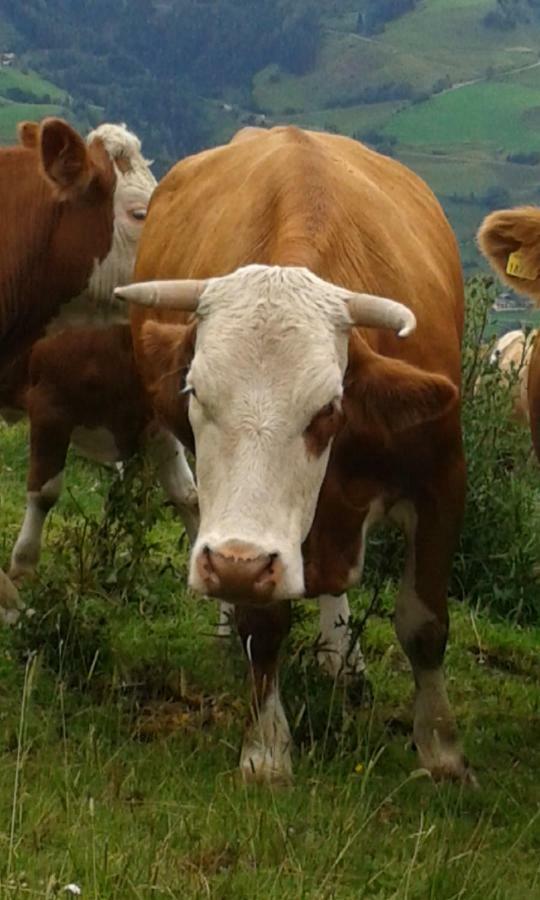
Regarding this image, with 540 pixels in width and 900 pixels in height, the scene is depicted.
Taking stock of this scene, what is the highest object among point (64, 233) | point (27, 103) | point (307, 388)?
point (307, 388)

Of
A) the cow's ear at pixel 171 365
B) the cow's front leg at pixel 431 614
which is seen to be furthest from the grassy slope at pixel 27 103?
the cow's ear at pixel 171 365

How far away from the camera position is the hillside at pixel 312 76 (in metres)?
108

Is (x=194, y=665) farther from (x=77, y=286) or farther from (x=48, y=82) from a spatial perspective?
(x=48, y=82)

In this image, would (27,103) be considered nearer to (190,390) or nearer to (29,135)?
(29,135)

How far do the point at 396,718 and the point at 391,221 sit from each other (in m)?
2.05

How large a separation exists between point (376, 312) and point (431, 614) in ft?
5.17

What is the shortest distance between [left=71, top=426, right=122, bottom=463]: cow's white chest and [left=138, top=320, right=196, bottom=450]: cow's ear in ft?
10.2

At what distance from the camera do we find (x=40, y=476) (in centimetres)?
865

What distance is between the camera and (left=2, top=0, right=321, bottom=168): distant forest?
457ft

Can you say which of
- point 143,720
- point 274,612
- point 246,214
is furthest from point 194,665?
point 246,214

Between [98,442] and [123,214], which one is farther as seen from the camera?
[98,442]

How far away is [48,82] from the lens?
132m

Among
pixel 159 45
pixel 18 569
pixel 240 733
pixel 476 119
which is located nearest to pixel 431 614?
pixel 240 733

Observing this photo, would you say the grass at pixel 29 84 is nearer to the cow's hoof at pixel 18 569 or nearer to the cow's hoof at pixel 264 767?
the cow's hoof at pixel 18 569
